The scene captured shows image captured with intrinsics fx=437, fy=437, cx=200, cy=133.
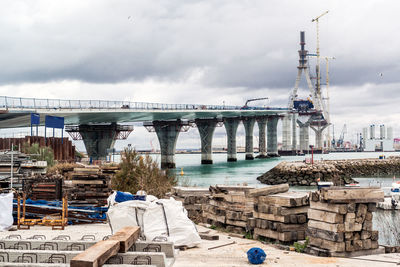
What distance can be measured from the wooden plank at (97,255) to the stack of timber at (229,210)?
23.9 ft

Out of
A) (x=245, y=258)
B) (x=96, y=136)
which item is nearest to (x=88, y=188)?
(x=245, y=258)

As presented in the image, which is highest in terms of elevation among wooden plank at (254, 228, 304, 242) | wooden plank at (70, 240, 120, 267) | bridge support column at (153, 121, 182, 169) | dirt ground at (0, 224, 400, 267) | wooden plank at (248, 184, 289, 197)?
bridge support column at (153, 121, 182, 169)

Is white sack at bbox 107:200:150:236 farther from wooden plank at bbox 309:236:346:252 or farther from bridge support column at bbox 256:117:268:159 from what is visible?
bridge support column at bbox 256:117:268:159

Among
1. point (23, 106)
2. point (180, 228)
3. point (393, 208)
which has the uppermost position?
point (23, 106)

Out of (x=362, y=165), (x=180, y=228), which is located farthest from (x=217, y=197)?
(x=362, y=165)

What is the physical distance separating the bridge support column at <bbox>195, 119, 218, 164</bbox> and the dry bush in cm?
10684

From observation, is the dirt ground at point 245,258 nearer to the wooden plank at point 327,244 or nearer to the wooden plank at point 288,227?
the wooden plank at point 327,244

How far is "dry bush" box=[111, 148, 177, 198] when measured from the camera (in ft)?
74.3

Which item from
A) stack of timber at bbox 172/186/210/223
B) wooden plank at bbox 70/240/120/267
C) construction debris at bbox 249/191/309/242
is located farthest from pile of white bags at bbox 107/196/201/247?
stack of timber at bbox 172/186/210/223

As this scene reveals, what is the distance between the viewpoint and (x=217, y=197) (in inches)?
595

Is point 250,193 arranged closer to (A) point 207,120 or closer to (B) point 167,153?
(B) point 167,153

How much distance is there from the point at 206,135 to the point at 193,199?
118 meters

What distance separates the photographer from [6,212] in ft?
47.2

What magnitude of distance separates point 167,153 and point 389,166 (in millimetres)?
56191
